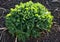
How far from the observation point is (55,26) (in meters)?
4.64

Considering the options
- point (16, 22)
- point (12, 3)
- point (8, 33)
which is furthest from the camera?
point (12, 3)

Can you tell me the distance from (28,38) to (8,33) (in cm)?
44

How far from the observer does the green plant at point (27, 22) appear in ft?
13.2

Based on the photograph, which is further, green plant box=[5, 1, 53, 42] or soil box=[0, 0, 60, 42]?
soil box=[0, 0, 60, 42]

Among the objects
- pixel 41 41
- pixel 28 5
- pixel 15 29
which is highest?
pixel 28 5

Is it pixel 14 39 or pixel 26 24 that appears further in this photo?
pixel 14 39

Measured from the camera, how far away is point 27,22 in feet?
13.3

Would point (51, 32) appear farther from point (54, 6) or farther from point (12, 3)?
point (12, 3)

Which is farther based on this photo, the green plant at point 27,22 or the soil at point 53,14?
the soil at point 53,14

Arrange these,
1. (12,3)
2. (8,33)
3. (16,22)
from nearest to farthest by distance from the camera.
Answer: (16,22) < (8,33) < (12,3)

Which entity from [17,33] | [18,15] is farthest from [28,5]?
[17,33]

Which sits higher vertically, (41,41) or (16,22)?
(16,22)

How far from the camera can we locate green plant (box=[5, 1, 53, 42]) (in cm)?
402

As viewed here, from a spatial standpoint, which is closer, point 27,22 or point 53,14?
point 27,22
